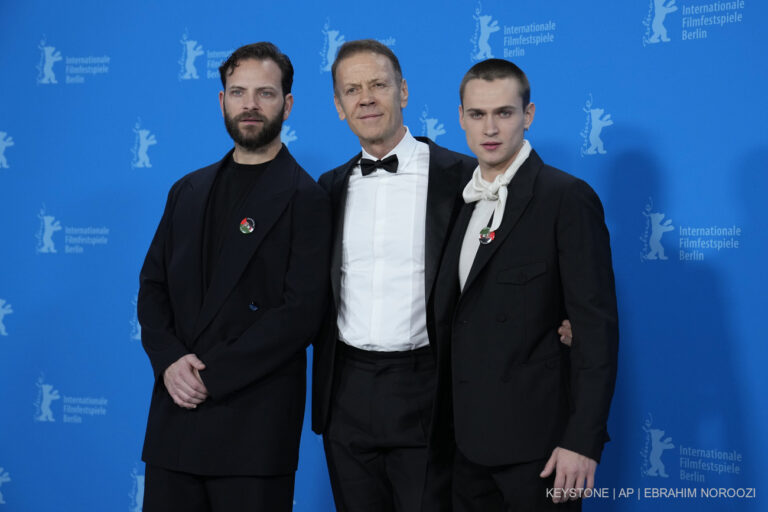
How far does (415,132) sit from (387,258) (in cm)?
107

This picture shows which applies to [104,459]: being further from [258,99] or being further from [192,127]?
[258,99]

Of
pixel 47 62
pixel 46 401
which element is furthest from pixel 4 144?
pixel 46 401

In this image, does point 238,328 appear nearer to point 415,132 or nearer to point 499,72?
point 499,72

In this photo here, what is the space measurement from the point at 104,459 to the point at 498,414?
8.53 ft

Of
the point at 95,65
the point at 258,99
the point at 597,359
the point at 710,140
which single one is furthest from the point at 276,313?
the point at 95,65

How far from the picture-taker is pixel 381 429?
2176mm

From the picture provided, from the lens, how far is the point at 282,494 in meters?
2.26

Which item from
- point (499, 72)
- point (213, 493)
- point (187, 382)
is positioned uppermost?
point (499, 72)

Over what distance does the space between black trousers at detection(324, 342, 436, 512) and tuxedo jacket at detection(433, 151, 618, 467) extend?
23 centimetres

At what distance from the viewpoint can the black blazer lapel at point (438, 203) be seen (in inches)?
86.2

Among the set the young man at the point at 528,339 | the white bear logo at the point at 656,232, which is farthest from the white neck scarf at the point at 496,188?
the white bear logo at the point at 656,232

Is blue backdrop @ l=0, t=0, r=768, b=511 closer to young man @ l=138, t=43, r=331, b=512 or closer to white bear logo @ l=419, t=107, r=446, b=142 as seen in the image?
white bear logo @ l=419, t=107, r=446, b=142

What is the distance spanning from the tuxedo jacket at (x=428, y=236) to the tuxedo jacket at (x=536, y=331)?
0.27 meters

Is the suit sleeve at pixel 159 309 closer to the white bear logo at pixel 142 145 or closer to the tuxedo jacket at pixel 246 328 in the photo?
the tuxedo jacket at pixel 246 328
